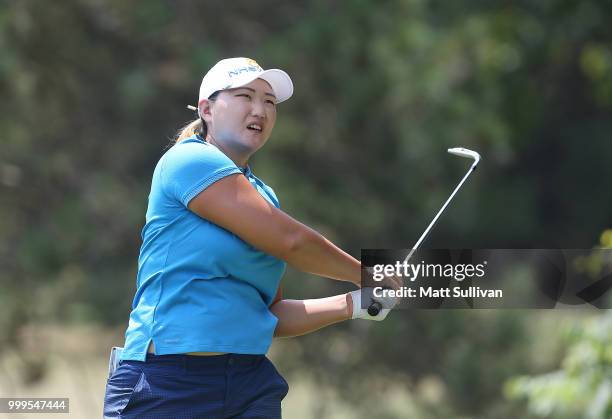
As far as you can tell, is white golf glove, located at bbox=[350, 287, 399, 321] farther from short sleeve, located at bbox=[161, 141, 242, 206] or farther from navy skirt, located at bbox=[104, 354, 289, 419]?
short sleeve, located at bbox=[161, 141, 242, 206]

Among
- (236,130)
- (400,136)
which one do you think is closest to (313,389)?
(400,136)

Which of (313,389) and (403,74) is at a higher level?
(403,74)

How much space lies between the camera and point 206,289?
2.72 m

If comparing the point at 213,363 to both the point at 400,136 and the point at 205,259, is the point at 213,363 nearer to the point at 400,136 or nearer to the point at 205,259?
the point at 205,259

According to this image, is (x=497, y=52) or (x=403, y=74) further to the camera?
(x=497, y=52)

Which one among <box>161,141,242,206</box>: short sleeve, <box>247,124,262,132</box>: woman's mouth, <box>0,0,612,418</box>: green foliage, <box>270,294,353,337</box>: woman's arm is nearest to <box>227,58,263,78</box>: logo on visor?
<box>247,124,262,132</box>: woman's mouth

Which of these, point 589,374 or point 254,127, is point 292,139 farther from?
point 254,127

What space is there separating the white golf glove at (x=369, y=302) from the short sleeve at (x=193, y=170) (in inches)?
17.9

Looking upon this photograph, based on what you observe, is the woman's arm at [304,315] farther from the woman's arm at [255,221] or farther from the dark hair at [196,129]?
the dark hair at [196,129]

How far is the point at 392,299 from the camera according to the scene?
9.48 feet

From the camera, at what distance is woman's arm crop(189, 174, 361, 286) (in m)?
2.72

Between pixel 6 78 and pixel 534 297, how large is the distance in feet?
17.1

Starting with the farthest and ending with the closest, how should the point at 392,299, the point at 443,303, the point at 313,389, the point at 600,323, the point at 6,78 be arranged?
the point at 313,389 < the point at 6,78 < the point at 600,323 < the point at 443,303 < the point at 392,299

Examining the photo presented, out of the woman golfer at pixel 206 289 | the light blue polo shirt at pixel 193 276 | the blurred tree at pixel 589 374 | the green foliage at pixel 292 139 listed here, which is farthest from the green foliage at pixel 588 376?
the green foliage at pixel 292 139
